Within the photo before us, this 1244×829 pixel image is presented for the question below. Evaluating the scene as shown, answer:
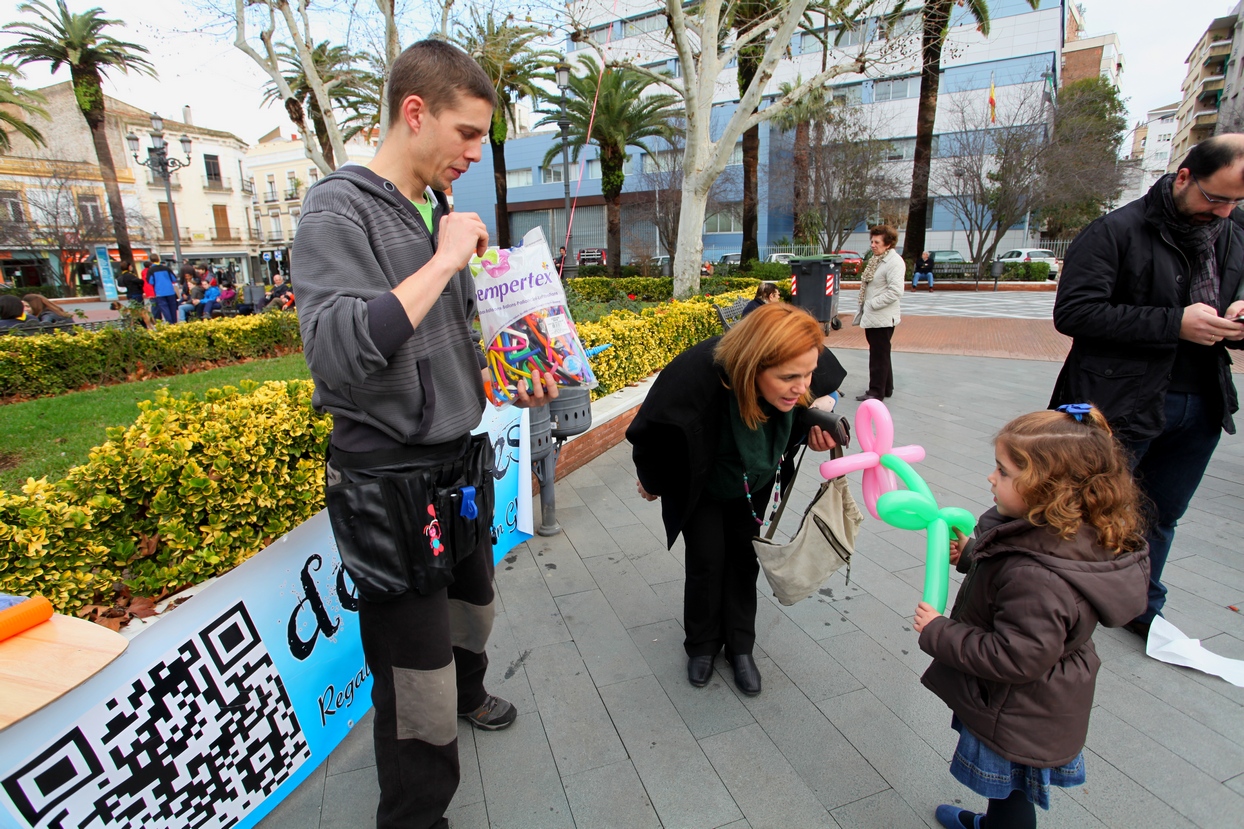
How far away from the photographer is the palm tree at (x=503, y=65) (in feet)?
36.9

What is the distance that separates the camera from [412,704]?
5.44 ft

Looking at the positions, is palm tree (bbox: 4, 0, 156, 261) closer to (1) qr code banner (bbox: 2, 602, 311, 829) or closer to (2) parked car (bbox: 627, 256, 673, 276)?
(2) parked car (bbox: 627, 256, 673, 276)

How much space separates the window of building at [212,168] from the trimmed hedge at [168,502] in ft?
181

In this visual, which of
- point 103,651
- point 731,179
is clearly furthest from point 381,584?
point 731,179

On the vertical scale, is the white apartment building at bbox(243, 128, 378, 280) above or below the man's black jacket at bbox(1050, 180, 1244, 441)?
above

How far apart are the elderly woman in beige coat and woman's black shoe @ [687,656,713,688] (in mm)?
4623

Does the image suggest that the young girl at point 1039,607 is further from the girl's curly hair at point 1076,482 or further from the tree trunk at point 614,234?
the tree trunk at point 614,234

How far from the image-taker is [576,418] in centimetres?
379

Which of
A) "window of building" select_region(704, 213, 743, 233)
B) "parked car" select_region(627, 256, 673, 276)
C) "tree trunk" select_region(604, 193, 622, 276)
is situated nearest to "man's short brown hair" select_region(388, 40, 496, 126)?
"parked car" select_region(627, 256, 673, 276)

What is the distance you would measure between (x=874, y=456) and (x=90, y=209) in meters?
45.1

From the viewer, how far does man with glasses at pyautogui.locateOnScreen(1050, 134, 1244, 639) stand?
7.79ft

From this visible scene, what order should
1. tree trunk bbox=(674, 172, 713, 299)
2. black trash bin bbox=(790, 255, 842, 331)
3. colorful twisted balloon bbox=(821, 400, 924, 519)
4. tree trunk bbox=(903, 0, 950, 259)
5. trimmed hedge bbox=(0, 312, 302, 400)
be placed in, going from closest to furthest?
colorful twisted balloon bbox=(821, 400, 924, 519)
trimmed hedge bbox=(0, 312, 302, 400)
tree trunk bbox=(674, 172, 713, 299)
black trash bin bbox=(790, 255, 842, 331)
tree trunk bbox=(903, 0, 950, 259)

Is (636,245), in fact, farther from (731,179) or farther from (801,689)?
(801,689)

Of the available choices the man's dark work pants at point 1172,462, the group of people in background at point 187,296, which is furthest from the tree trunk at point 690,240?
the man's dark work pants at point 1172,462
